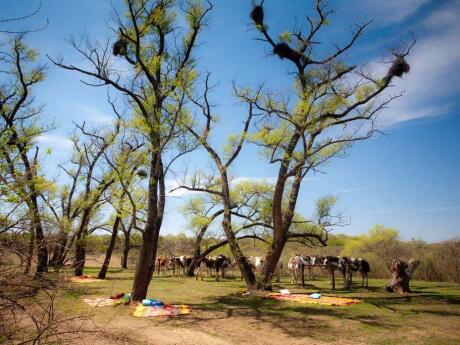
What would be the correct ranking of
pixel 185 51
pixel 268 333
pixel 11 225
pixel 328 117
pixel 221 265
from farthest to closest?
pixel 221 265
pixel 328 117
pixel 185 51
pixel 268 333
pixel 11 225

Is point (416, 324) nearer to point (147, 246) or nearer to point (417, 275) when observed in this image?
point (147, 246)

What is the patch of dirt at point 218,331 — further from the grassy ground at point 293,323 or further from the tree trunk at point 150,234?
the tree trunk at point 150,234

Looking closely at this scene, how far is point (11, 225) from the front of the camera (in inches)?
129

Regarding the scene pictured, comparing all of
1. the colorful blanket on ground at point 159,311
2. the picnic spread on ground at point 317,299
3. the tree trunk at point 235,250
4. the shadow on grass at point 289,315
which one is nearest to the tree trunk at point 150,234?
the colorful blanket on ground at point 159,311

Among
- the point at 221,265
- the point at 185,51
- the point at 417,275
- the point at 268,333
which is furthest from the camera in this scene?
the point at 221,265

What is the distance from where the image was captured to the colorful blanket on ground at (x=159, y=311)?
10250 millimetres

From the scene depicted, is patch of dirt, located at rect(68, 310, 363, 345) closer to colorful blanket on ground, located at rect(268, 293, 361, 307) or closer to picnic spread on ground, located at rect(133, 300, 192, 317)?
picnic spread on ground, located at rect(133, 300, 192, 317)

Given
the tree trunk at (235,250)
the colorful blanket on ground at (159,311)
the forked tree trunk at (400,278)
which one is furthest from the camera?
the tree trunk at (235,250)

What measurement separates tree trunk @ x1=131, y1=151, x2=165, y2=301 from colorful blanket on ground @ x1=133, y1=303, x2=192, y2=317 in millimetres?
938

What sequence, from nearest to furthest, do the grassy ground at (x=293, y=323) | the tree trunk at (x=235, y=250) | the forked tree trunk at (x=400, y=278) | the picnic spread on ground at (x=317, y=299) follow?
the grassy ground at (x=293, y=323) → the picnic spread on ground at (x=317, y=299) → the forked tree trunk at (x=400, y=278) → the tree trunk at (x=235, y=250)

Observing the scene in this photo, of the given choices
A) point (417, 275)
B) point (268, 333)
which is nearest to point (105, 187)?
Result: point (268, 333)

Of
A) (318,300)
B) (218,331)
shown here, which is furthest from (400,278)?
(218,331)

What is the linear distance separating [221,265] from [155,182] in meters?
12.8

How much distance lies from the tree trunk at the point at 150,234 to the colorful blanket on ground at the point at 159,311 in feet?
3.08
